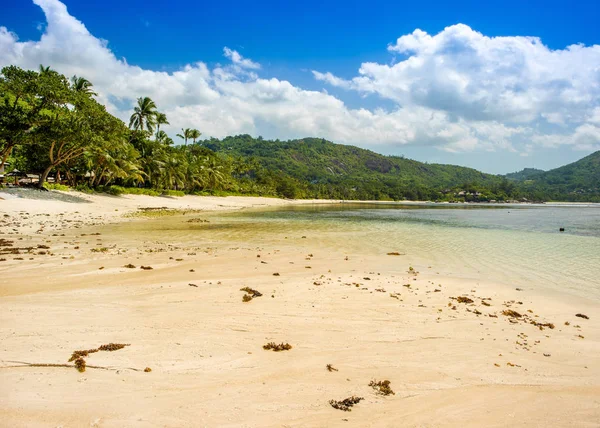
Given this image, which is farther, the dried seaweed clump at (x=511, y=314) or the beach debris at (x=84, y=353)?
the dried seaweed clump at (x=511, y=314)

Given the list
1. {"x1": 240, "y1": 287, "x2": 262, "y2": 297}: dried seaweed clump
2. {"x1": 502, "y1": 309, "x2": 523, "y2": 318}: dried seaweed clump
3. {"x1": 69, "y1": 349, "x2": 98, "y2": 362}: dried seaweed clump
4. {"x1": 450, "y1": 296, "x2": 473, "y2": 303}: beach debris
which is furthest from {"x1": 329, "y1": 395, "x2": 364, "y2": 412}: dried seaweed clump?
{"x1": 450, "y1": 296, "x2": 473, "y2": 303}: beach debris

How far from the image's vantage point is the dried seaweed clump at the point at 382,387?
4609 millimetres

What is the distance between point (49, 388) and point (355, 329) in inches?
195

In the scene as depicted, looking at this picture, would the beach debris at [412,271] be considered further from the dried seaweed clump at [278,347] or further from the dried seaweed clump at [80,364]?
the dried seaweed clump at [80,364]

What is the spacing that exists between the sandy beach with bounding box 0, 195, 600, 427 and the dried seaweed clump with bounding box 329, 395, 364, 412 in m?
0.07

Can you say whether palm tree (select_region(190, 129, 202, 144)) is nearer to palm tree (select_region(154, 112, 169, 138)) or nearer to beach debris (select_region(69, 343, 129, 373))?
palm tree (select_region(154, 112, 169, 138))

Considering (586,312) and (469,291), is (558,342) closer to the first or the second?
(586,312)

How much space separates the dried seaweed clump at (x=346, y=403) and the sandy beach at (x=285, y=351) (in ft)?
0.21

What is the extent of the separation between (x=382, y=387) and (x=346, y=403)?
2.21 feet

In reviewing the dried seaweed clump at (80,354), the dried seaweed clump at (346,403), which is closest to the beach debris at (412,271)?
the dried seaweed clump at (346,403)

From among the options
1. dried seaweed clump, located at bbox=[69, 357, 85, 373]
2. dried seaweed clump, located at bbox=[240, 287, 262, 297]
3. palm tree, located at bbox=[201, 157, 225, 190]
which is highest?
palm tree, located at bbox=[201, 157, 225, 190]

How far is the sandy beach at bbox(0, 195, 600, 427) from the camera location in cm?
415

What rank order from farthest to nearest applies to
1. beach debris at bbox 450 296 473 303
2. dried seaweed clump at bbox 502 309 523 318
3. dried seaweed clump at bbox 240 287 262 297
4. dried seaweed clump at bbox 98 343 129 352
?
beach debris at bbox 450 296 473 303 < dried seaweed clump at bbox 240 287 262 297 < dried seaweed clump at bbox 502 309 523 318 < dried seaweed clump at bbox 98 343 129 352

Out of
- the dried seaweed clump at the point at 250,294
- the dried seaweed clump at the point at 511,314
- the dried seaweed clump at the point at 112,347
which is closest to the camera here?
the dried seaweed clump at the point at 112,347
